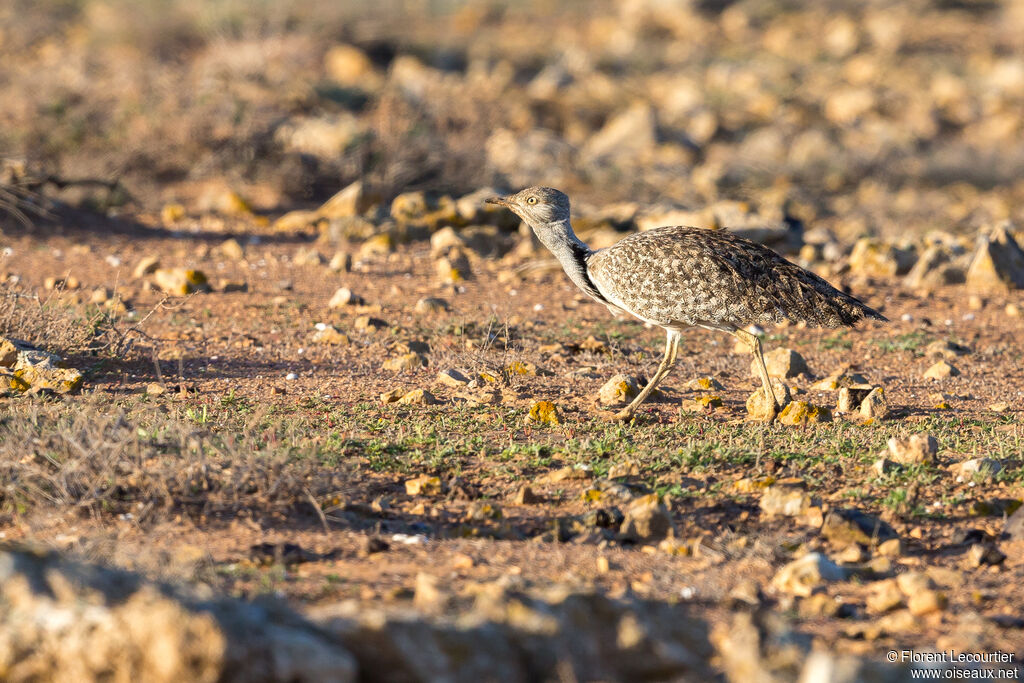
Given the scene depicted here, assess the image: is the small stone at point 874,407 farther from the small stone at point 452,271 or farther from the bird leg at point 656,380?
the small stone at point 452,271

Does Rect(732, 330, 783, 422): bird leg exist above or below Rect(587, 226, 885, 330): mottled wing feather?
below

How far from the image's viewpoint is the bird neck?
22.6ft

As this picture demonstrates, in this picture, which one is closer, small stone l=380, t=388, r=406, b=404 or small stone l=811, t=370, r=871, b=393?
small stone l=380, t=388, r=406, b=404

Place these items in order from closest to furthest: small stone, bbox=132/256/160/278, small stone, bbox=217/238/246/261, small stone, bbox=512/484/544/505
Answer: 1. small stone, bbox=512/484/544/505
2. small stone, bbox=132/256/160/278
3. small stone, bbox=217/238/246/261

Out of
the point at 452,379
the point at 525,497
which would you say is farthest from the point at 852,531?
the point at 452,379

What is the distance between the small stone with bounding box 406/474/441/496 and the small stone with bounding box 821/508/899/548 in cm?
183

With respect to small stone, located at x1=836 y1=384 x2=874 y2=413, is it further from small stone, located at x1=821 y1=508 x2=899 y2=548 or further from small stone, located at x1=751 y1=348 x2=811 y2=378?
small stone, located at x1=821 y1=508 x2=899 y2=548

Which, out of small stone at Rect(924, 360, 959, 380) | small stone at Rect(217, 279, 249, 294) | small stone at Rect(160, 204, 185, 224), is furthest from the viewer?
small stone at Rect(160, 204, 185, 224)

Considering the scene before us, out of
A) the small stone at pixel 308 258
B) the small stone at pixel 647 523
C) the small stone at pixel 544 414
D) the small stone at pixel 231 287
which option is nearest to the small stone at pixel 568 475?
the small stone at pixel 647 523

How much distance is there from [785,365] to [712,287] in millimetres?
1375

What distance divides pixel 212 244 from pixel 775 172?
9.15 meters

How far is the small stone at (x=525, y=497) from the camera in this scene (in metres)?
5.28

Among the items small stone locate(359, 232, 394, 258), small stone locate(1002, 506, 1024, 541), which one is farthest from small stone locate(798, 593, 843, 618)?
small stone locate(359, 232, 394, 258)

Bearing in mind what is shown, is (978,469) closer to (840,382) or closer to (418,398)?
(840,382)
